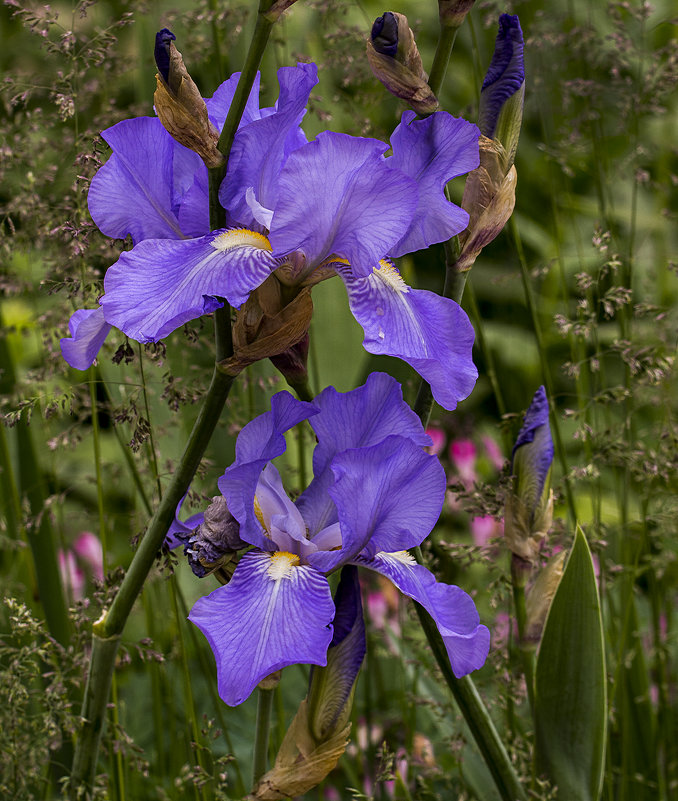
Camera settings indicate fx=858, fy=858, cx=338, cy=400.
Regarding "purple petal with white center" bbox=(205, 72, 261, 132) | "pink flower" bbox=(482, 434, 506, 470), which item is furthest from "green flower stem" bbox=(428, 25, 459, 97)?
"pink flower" bbox=(482, 434, 506, 470)

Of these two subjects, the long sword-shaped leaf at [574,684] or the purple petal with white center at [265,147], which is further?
the long sword-shaped leaf at [574,684]

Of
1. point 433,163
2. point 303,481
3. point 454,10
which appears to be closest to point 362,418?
point 433,163

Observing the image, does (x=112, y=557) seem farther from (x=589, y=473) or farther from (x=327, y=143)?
(x=327, y=143)

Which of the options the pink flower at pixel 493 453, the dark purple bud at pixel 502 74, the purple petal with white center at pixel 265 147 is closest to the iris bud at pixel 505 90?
the dark purple bud at pixel 502 74

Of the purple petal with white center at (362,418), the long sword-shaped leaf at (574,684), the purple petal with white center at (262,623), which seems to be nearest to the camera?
the purple petal with white center at (262,623)

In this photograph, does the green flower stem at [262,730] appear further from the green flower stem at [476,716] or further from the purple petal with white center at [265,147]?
the purple petal with white center at [265,147]

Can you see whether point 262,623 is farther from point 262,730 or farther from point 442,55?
point 442,55

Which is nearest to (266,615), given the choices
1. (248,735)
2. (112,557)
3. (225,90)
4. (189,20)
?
(225,90)
